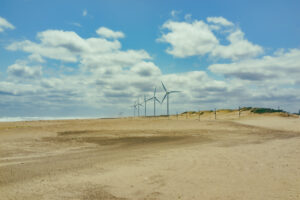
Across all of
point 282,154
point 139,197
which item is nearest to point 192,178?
point 139,197

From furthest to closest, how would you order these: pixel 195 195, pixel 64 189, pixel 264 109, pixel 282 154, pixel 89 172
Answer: pixel 264 109, pixel 282 154, pixel 89 172, pixel 64 189, pixel 195 195

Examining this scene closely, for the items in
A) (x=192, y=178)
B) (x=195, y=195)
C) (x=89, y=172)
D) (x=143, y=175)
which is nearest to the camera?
(x=195, y=195)

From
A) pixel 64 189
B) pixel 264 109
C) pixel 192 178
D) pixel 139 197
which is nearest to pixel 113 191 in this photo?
pixel 139 197

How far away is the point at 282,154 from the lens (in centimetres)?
1392

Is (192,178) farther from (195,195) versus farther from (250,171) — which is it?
(250,171)

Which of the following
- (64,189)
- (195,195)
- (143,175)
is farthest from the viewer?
(143,175)

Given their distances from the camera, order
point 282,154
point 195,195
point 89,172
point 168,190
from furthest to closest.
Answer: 1. point 282,154
2. point 89,172
3. point 168,190
4. point 195,195

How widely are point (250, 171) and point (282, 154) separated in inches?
187

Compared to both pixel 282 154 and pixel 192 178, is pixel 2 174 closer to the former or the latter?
pixel 192 178

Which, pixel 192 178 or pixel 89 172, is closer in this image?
pixel 192 178

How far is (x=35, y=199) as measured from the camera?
793 centimetres

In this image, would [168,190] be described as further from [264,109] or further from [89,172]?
[264,109]

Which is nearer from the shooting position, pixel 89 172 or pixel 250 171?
pixel 250 171

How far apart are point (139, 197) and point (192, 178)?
2.58m
